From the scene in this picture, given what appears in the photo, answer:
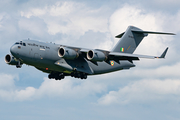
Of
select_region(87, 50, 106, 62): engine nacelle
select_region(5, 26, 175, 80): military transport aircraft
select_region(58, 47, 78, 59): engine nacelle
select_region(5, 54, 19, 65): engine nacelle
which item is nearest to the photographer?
select_region(5, 26, 175, 80): military transport aircraft

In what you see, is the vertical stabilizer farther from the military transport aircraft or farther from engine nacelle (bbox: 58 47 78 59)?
engine nacelle (bbox: 58 47 78 59)

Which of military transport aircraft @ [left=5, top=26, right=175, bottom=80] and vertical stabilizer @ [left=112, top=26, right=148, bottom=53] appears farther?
vertical stabilizer @ [left=112, top=26, right=148, bottom=53]

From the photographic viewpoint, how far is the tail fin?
25328 millimetres

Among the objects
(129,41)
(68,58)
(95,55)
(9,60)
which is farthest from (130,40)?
(9,60)

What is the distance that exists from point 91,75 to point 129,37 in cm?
492

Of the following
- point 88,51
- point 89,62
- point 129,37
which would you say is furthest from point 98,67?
point 129,37

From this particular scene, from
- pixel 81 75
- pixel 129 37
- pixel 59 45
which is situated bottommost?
pixel 81 75

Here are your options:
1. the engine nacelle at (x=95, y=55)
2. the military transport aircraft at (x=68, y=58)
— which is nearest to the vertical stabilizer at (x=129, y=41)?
the military transport aircraft at (x=68, y=58)

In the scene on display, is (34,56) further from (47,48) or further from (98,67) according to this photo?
(98,67)

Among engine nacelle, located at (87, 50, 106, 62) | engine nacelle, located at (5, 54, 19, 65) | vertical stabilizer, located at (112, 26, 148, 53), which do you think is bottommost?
engine nacelle, located at (87, 50, 106, 62)

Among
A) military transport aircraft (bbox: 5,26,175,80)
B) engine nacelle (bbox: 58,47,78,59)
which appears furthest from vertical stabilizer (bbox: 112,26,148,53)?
engine nacelle (bbox: 58,47,78,59)

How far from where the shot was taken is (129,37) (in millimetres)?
25719

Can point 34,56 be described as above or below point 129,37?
below

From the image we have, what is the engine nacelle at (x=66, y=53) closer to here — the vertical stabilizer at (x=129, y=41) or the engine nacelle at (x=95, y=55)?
the engine nacelle at (x=95, y=55)
